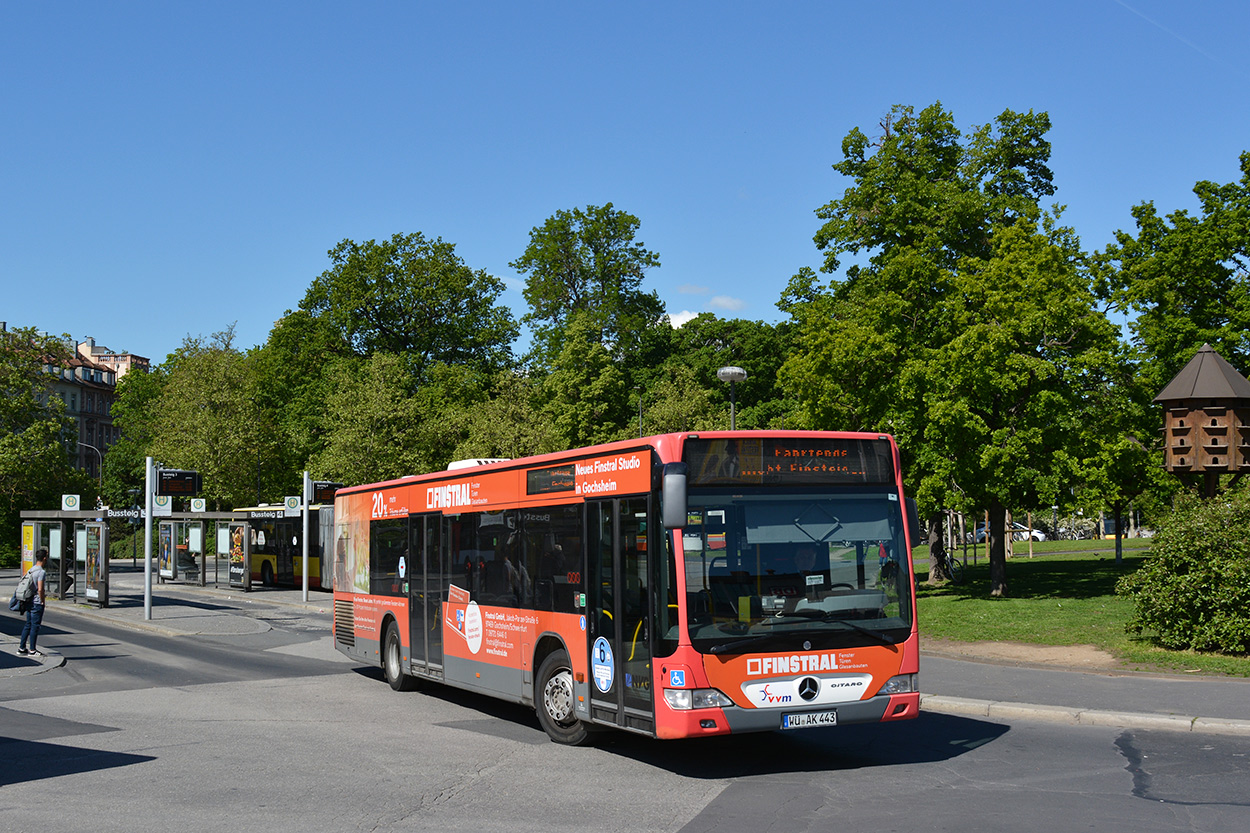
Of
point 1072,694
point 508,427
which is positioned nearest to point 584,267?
point 508,427

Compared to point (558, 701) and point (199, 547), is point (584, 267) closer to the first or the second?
point (199, 547)

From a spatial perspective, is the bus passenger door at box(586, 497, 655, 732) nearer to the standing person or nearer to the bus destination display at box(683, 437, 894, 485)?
the bus destination display at box(683, 437, 894, 485)

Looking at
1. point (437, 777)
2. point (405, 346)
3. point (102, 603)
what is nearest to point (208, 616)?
point (102, 603)

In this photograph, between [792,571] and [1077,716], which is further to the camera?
[1077,716]

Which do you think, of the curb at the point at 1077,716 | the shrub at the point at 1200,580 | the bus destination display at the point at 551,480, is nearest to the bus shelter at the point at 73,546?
the bus destination display at the point at 551,480

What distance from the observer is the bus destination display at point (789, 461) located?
9.38 m

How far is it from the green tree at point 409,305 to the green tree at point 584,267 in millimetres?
3515

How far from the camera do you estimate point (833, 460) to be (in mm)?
9812

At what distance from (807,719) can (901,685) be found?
3.19 feet

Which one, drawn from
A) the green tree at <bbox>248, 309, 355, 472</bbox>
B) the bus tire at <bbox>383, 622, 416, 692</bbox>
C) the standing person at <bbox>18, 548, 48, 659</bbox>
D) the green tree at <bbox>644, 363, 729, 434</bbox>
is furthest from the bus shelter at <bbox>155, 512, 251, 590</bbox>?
the bus tire at <bbox>383, 622, 416, 692</bbox>

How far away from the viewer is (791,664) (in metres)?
9.12

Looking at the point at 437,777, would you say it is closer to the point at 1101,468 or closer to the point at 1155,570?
the point at 1155,570

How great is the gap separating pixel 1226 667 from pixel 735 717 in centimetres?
866

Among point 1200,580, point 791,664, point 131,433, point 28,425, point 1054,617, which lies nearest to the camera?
point 791,664
